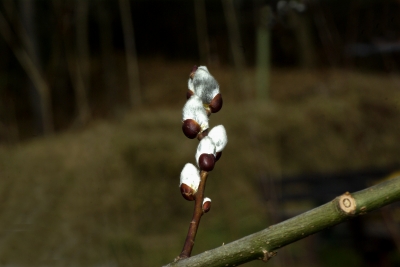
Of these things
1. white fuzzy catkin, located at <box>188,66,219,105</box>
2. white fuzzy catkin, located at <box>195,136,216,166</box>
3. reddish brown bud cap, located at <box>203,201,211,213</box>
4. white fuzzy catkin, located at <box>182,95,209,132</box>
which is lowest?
reddish brown bud cap, located at <box>203,201,211,213</box>

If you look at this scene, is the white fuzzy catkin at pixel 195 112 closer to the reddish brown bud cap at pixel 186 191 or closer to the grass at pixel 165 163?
the reddish brown bud cap at pixel 186 191

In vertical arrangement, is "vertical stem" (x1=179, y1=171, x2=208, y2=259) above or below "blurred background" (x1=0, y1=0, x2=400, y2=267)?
above

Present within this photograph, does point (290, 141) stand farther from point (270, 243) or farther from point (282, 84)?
point (270, 243)

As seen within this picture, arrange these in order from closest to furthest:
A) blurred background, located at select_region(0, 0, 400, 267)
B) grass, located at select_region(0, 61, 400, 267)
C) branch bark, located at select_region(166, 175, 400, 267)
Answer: branch bark, located at select_region(166, 175, 400, 267)
grass, located at select_region(0, 61, 400, 267)
blurred background, located at select_region(0, 0, 400, 267)

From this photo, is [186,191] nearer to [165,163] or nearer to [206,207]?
[206,207]


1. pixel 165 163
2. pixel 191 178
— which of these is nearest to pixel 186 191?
pixel 191 178

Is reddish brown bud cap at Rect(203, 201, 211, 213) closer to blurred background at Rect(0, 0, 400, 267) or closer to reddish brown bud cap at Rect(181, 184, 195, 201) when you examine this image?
reddish brown bud cap at Rect(181, 184, 195, 201)

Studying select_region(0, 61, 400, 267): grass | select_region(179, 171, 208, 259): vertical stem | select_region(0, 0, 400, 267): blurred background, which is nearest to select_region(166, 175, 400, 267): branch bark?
select_region(179, 171, 208, 259): vertical stem
